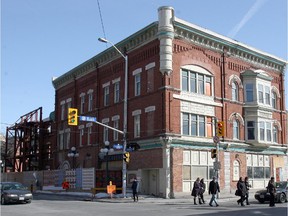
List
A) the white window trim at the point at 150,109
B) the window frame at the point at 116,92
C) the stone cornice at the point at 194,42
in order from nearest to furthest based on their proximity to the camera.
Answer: the white window trim at the point at 150,109 → the stone cornice at the point at 194,42 → the window frame at the point at 116,92

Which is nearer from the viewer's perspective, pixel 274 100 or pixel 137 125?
pixel 137 125

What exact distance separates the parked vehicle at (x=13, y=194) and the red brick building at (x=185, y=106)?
10.4 meters

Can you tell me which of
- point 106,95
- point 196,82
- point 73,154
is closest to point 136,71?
point 196,82

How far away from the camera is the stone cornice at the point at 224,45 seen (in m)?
32.2

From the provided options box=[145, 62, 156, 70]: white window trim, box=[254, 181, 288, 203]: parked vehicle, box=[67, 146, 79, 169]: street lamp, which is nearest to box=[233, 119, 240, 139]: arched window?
box=[145, 62, 156, 70]: white window trim

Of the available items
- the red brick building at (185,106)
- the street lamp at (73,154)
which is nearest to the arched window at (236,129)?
the red brick building at (185,106)

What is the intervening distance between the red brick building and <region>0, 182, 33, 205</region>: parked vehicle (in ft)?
34.1

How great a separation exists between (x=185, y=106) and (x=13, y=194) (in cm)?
1487

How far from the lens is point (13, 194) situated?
2353cm

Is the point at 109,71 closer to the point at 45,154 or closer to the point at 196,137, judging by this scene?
the point at 196,137

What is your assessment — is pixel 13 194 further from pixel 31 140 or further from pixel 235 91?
pixel 31 140

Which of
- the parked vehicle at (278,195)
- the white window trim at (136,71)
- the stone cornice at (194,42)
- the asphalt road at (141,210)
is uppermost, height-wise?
the stone cornice at (194,42)

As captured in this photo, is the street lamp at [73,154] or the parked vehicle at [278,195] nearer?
the parked vehicle at [278,195]

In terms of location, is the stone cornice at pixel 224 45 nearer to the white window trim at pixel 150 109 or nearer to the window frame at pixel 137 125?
the white window trim at pixel 150 109
